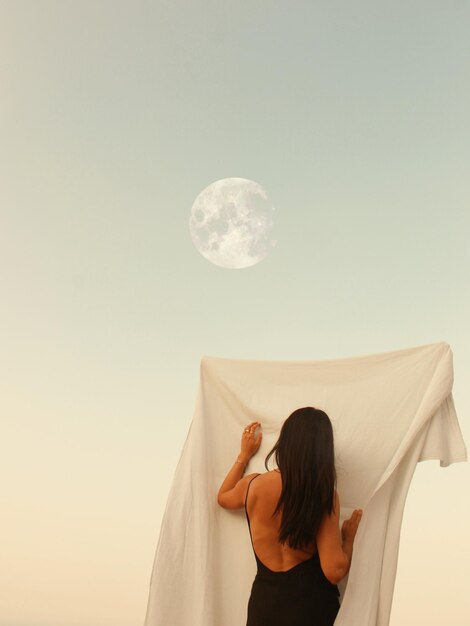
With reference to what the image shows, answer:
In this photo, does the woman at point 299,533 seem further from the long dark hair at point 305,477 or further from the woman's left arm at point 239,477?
the woman's left arm at point 239,477

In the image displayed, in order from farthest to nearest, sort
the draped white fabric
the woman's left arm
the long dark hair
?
the woman's left arm, the draped white fabric, the long dark hair

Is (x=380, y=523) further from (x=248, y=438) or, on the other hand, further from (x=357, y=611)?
(x=248, y=438)

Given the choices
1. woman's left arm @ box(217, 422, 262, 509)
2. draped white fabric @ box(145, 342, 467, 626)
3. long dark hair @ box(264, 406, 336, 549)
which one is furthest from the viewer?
woman's left arm @ box(217, 422, 262, 509)

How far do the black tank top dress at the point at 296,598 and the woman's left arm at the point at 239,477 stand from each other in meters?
0.46

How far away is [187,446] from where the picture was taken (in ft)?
13.8

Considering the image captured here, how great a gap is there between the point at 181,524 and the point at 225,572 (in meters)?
0.37

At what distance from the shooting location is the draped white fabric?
3.60 meters

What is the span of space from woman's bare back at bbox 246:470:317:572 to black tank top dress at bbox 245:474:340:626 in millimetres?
34

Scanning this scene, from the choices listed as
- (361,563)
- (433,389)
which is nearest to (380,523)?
(361,563)

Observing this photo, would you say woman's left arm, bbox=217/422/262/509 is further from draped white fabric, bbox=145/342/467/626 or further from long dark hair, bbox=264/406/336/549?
long dark hair, bbox=264/406/336/549

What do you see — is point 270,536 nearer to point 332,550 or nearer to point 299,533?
point 299,533

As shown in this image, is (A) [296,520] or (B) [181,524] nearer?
(A) [296,520]

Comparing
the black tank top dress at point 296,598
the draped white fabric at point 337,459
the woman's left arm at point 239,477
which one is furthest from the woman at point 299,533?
the woman's left arm at point 239,477

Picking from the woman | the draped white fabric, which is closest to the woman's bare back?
the woman
